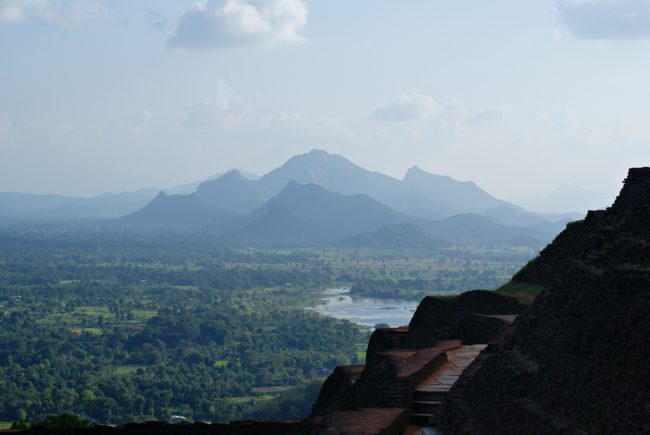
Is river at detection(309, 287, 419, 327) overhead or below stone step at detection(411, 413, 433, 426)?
below

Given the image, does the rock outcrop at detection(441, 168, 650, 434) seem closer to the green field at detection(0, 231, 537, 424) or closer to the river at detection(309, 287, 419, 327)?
the green field at detection(0, 231, 537, 424)

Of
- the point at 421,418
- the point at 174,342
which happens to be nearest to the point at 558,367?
the point at 421,418

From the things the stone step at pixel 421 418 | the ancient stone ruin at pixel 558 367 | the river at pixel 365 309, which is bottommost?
the river at pixel 365 309

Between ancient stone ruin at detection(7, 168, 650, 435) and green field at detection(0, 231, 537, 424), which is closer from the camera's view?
ancient stone ruin at detection(7, 168, 650, 435)

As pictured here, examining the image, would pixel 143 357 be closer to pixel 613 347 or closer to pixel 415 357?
pixel 415 357

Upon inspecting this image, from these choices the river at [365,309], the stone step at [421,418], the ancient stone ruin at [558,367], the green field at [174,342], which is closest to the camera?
the ancient stone ruin at [558,367]

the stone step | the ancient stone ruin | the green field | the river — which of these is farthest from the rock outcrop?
the river

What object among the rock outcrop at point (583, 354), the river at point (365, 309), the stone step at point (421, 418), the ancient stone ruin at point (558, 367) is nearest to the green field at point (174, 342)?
the river at point (365, 309)

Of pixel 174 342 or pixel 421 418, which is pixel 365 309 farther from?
pixel 421 418

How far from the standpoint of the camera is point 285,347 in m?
107

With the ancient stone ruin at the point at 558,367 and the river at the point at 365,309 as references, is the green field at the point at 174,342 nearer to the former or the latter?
the river at the point at 365,309

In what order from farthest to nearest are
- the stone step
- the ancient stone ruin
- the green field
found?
the green field < the stone step < the ancient stone ruin

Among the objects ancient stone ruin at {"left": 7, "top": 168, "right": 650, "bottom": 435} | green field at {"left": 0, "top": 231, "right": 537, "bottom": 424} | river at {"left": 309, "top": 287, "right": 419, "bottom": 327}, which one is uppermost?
ancient stone ruin at {"left": 7, "top": 168, "right": 650, "bottom": 435}

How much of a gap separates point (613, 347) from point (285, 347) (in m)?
97.4
